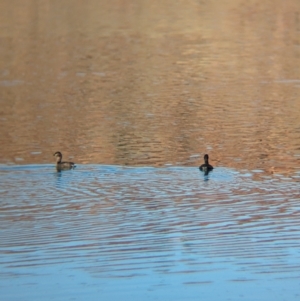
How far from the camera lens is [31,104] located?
87.2 feet

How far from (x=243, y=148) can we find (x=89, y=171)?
155 inches

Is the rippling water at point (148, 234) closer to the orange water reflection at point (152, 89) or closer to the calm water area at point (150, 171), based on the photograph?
the calm water area at point (150, 171)

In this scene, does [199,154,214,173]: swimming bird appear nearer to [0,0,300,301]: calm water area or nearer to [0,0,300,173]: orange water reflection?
[0,0,300,301]: calm water area

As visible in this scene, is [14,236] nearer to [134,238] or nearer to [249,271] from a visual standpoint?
[134,238]

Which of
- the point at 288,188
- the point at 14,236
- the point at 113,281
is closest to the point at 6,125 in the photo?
the point at 288,188

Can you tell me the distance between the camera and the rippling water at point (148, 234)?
10242 millimetres

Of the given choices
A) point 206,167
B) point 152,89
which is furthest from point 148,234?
point 152,89

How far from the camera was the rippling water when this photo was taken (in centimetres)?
1024

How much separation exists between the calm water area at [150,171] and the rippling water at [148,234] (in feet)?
0.08

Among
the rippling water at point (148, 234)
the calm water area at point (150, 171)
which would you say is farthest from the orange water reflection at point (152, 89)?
the rippling water at point (148, 234)

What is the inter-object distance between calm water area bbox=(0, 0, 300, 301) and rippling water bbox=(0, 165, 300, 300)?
0.08ft

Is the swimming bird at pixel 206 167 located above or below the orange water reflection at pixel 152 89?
below

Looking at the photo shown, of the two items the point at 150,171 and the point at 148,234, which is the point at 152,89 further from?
the point at 148,234

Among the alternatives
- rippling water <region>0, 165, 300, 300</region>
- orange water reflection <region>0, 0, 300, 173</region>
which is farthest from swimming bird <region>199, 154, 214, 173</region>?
orange water reflection <region>0, 0, 300, 173</region>
